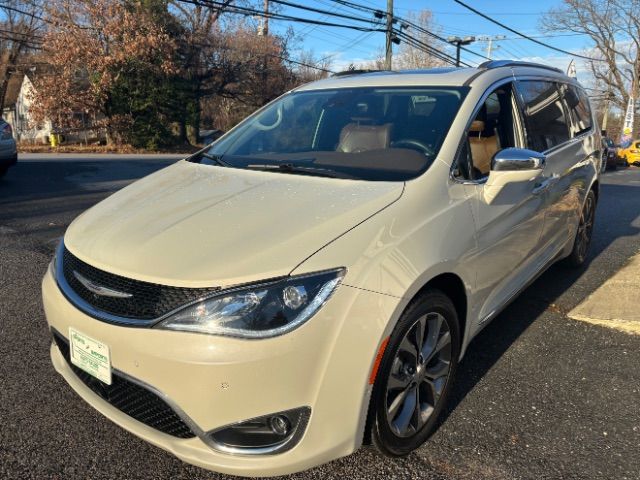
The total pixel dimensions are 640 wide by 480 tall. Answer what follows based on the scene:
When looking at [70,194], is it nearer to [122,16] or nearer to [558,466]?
[558,466]

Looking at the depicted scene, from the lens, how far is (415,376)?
91.3 inches

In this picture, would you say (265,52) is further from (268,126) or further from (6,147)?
(268,126)

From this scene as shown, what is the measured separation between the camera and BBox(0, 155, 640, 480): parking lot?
2.25 metres

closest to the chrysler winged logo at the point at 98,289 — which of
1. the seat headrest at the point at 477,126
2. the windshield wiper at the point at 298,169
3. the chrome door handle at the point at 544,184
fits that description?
the windshield wiper at the point at 298,169

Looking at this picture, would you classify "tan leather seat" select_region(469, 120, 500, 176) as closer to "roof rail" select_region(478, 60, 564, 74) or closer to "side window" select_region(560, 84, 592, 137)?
"roof rail" select_region(478, 60, 564, 74)

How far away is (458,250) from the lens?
2398 millimetres

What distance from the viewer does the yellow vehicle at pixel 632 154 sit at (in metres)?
24.4

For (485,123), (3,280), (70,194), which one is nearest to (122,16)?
(70,194)

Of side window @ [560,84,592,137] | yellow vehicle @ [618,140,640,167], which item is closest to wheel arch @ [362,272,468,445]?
side window @ [560,84,592,137]

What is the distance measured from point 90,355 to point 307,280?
94 centimetres

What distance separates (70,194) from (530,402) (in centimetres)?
802

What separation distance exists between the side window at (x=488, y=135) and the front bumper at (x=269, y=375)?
1166 mm

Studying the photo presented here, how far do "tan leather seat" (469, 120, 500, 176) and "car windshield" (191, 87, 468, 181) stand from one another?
179 millimetres

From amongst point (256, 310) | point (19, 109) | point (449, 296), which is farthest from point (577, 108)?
point (19, 109)
